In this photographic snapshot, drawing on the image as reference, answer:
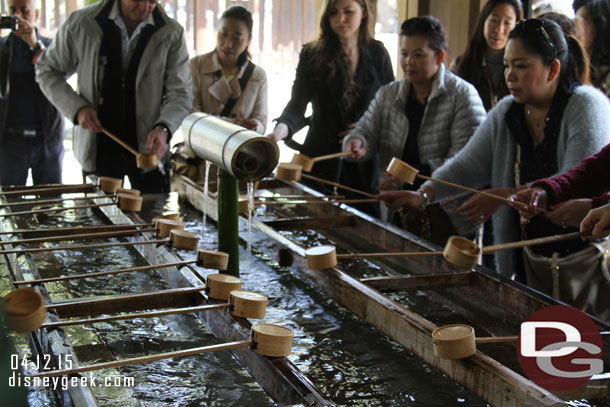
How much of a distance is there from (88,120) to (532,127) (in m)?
2.67

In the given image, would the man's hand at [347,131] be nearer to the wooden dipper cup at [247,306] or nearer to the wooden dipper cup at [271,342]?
the wooden dipper cup at [247,306]

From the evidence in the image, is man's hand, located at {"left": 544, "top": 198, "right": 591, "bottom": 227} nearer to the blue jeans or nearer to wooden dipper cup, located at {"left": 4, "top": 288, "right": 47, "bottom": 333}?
wooden dipper cup, located at {"left": 4, "top": 288, "right": 47, "bottom": 333}

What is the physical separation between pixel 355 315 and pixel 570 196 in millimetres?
1170

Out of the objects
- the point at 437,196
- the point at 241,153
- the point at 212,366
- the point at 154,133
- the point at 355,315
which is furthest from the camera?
the point at 154,133

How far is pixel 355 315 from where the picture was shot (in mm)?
2283

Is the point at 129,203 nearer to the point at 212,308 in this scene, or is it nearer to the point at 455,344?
the point at 212,308

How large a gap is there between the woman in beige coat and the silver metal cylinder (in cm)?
271

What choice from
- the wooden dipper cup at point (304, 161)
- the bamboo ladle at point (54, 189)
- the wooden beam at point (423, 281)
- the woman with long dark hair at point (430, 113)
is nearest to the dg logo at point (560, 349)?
the wooden beam at point (423, 281)

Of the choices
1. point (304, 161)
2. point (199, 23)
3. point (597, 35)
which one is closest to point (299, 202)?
point (304, 161)

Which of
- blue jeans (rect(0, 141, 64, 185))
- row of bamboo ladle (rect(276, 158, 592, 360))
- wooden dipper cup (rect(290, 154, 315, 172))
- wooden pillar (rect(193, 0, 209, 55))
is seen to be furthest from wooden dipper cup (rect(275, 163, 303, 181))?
wooden pillar (rect(193, 0, 209, 55))

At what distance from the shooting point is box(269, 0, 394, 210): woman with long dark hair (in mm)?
4758

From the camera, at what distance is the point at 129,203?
331cm

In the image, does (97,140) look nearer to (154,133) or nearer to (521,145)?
(154,133)

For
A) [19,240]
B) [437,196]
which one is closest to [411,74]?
[437,196]
